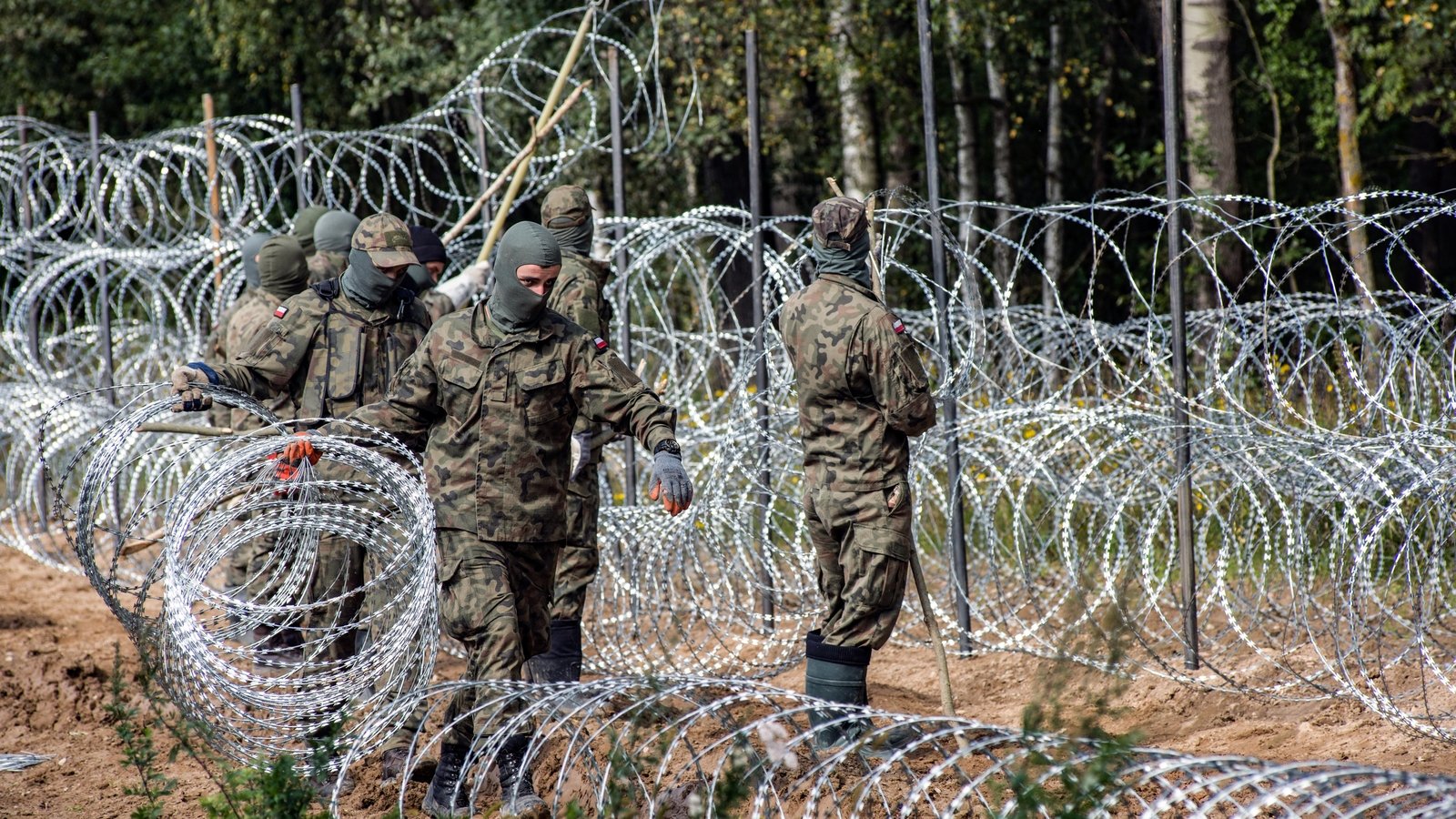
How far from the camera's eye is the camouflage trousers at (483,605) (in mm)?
4938

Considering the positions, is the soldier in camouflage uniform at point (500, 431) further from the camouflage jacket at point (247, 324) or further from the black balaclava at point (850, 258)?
the camouflage jacket at point (247, 324)

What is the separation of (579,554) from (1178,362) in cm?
273

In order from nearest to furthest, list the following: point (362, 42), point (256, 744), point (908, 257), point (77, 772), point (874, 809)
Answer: point (874, 809)
point (256, 744)
point (77, 772)
point (362, 42)
point (908, 257)

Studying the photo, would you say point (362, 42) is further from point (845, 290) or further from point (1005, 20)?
point (845, 290)

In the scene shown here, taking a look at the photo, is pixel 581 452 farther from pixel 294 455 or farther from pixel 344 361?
pixel 294 455

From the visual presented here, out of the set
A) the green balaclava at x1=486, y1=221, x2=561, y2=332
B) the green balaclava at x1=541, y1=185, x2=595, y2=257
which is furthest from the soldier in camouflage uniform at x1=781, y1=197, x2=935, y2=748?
the green balaclava at x1=541, y1=185, x2=595, y2=257

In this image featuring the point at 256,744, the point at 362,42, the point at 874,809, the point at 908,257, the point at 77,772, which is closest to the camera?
the point at 874,809

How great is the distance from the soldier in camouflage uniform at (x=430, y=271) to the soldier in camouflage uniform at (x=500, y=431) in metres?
1.23

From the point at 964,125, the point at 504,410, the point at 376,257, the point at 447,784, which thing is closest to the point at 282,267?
the point at 376,257

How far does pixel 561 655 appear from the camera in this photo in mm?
6074

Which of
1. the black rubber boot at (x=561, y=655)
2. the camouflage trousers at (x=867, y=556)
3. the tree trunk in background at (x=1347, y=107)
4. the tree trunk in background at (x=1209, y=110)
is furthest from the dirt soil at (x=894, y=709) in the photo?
the tree trunk in background at (x=1347, y=107)

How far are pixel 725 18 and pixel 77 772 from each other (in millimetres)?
10308

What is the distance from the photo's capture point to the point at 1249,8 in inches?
741

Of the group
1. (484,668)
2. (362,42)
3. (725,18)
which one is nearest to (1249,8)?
(725,18)
